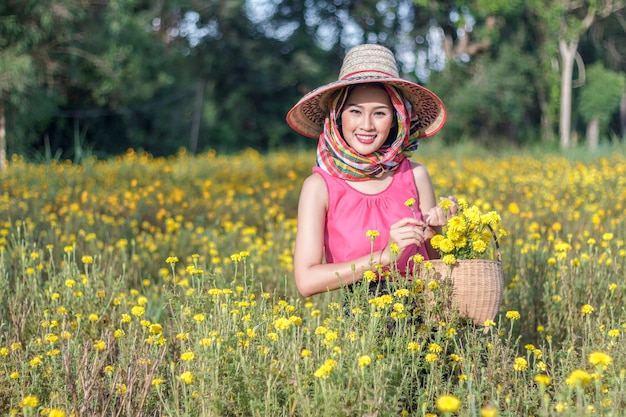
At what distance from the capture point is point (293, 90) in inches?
1046

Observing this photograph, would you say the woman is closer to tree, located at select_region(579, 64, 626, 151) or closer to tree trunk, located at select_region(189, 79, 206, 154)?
tree trunk, located at select_region(189, 79, 206, 154)

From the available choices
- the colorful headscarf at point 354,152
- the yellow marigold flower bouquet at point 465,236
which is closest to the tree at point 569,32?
the colorful headscarf at point 354,152

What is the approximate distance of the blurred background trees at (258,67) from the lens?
51.5 feet

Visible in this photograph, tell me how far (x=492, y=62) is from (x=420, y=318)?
22.0 meters

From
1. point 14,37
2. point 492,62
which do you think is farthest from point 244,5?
point 14,37

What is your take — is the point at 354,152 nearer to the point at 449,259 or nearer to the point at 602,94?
the point at 449,259

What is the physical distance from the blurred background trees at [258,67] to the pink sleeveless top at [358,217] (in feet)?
39.7

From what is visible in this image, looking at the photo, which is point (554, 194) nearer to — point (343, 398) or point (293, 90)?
point (343, 398)

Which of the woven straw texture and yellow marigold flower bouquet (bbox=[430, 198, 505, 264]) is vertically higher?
yellow marigold flower bouquet (bbox=[430, 198, 505, 264])

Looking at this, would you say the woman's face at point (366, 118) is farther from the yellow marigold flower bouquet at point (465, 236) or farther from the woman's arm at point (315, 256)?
the yellow marigold flower bouquet at point (465, 236)

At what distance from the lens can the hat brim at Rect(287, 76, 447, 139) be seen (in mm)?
2828

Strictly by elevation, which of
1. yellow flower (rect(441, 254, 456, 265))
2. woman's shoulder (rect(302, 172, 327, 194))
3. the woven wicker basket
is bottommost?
the woven wicker basket

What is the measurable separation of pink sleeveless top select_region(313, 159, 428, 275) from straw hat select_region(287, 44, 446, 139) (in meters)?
0.31

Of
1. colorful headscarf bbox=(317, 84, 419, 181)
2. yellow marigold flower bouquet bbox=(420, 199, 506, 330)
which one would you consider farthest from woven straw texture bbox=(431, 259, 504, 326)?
colorful headscarf bbox=(317, 84, 419, 181)
